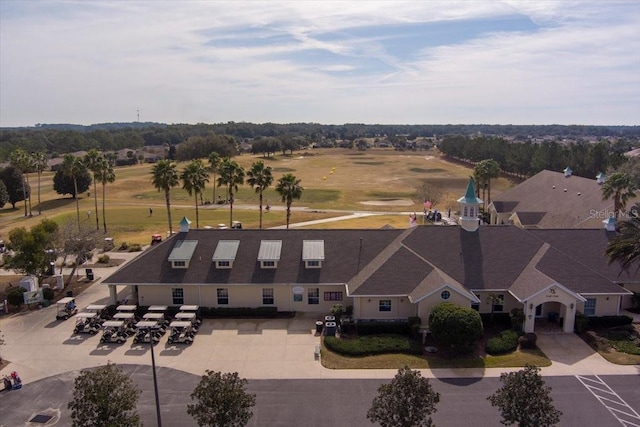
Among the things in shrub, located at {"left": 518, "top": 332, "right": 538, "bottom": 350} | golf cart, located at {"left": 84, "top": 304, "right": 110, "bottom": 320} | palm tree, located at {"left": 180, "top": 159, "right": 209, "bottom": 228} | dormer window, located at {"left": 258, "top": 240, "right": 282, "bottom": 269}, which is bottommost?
shrub, located at {"left": 518, "top": 332, "right": 538, "bottom": 350}

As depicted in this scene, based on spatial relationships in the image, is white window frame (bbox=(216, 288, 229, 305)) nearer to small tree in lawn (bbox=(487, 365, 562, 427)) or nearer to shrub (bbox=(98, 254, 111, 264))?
shrub (bbox=(98, 254, 111, 264))

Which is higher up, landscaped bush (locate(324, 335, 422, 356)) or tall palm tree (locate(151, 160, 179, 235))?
tall palm tree (locate(151, 160, 179, 235))

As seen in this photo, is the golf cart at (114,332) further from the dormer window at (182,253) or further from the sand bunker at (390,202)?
the sand bunker at (390,202)

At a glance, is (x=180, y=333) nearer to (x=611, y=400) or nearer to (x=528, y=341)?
(x=528, y=341)

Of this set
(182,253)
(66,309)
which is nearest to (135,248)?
(66,309)

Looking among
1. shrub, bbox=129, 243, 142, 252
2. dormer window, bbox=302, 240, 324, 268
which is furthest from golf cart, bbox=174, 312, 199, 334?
shrub, bbox=129, 243, 142, 252

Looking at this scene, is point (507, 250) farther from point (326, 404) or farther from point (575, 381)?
point (326, 404)

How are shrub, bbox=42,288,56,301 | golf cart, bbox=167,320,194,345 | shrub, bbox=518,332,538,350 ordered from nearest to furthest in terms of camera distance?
shrub, bbox=518,332,538,350
golf cart, bbox=167,320,194,345
shrub, bbox=42,288,56,301
